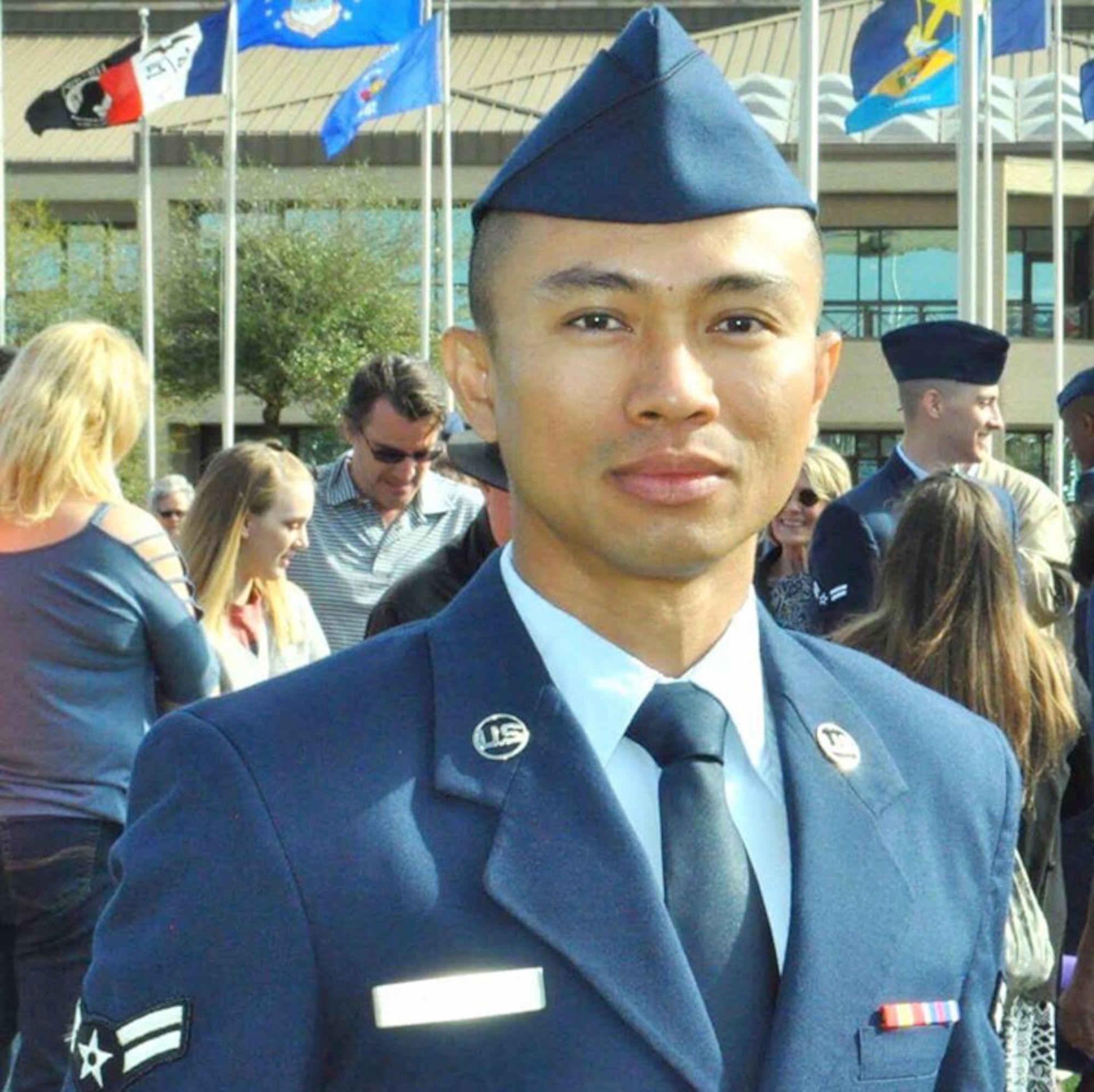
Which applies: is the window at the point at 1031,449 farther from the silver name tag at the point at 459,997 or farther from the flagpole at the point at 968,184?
the silver name tag at the point at 459,997

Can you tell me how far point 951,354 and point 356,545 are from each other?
2124mm

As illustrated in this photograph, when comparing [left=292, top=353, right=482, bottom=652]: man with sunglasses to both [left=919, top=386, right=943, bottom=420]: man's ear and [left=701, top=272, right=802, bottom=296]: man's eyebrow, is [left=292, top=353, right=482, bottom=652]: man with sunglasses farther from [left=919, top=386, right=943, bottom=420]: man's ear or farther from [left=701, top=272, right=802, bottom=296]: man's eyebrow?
[left=701, top=272, right=802, bottom=296]: man's eyebrow

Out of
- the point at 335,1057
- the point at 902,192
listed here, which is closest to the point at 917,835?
the point at 335,1057

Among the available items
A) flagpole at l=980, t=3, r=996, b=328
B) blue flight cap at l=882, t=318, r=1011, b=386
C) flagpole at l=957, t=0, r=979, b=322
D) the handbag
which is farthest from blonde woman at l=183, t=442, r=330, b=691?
flagpole at l=980, t=3, r=996, b=328

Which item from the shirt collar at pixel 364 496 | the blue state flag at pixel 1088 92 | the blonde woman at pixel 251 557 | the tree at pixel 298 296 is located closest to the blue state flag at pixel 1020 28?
the blue state flag at pixel 1088 92

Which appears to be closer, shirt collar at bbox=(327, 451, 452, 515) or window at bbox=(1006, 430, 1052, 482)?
shirt collar at bbox=(327, 451, 452, 515)

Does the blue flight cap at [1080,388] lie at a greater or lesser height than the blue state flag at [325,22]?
lesser

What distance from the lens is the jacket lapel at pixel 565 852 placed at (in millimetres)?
1654

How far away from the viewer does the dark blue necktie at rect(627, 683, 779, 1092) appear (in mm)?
1697

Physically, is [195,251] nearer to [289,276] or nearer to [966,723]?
[289,276]

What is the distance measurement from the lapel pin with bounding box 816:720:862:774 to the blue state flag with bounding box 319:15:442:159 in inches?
854

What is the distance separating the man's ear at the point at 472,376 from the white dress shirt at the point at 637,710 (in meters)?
Answer: 0.16

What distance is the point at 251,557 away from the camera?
246 inches

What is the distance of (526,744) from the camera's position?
1760 millimetres
